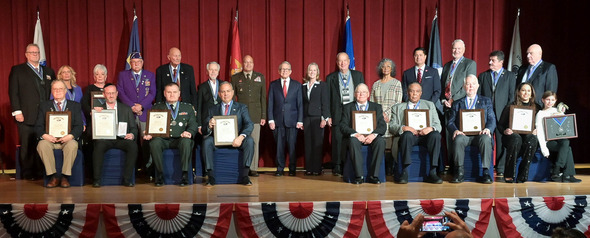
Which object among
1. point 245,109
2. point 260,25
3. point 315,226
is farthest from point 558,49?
point 315,226

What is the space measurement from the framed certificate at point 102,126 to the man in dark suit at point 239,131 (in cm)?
104

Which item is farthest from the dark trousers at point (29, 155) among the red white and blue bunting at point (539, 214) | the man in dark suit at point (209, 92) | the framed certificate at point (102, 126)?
the red white and blue bunting at point (539, 214)

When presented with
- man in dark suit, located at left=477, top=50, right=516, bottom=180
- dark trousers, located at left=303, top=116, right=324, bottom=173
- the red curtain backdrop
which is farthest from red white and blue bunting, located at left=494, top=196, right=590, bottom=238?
the red curtain backdrop

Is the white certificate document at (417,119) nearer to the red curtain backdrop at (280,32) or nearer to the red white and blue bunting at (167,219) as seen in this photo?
the red curtain backdrop at (280,32)

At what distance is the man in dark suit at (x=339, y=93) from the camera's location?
7.57 meters

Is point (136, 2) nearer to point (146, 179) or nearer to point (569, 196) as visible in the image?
point (146, 179)

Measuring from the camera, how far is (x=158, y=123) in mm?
6723

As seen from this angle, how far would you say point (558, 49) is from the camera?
9.05 meters

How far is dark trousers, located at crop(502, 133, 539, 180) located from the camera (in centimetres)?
669

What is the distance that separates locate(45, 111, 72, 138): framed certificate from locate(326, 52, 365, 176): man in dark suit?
321 centimetres

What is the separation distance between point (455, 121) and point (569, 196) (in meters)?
1.75

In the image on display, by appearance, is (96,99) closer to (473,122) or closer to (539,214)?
(473,122)

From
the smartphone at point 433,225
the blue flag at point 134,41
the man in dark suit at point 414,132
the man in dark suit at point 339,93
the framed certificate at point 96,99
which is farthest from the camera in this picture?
the blue flag at point 134,41

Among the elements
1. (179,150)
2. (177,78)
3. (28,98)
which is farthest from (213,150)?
(28,98)
